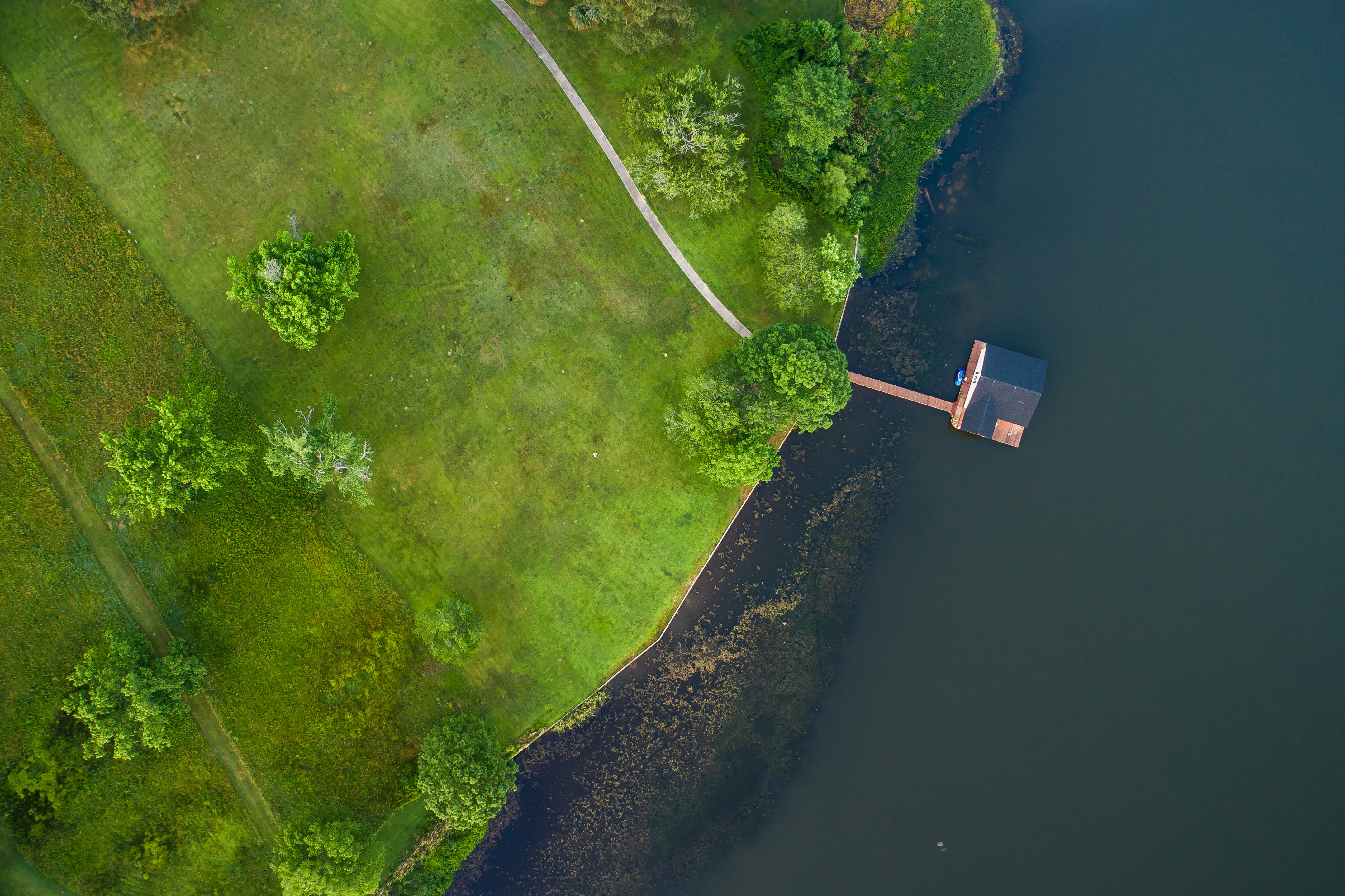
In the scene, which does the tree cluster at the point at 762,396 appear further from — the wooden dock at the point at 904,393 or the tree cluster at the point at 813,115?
the tree cluster at the point at 813,115

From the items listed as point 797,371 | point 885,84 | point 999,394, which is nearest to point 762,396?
point 797,371

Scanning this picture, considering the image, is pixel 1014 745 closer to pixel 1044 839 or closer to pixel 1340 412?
pixel 1044 839

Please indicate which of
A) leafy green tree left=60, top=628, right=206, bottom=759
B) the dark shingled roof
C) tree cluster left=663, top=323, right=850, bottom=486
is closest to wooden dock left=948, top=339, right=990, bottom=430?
the dark shingled roof

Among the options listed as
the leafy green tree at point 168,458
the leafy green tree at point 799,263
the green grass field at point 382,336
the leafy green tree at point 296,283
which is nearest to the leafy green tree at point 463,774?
the green grass field at point 382,336

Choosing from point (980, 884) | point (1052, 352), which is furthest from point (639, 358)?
point (980, 884)

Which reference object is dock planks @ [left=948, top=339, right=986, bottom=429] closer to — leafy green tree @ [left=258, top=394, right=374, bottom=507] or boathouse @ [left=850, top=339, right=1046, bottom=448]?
boathouse @ [left=850, top=339, right=1046, bottom=448]

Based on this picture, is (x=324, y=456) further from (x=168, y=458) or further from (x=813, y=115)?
(x=813, y=115)
